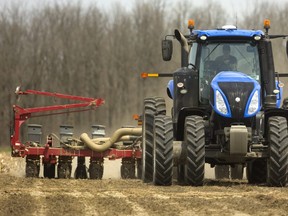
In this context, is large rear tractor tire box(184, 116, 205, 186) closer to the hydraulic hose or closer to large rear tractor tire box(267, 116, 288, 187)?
large rear tractor tire box(267, 116, 288, 187)

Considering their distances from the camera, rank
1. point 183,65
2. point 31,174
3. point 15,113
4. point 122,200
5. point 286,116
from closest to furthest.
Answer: point 122,200
point 286,116
point 183,65
point 31,174
point 15,113

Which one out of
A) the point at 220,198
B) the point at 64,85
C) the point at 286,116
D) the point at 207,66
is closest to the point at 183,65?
the point at 207,66

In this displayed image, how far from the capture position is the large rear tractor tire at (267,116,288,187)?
13211 millimetres

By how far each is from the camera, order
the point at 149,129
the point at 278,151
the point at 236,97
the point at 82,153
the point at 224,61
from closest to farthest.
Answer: the point at 278,151, the point at 236,97, the point at 149,129, the point at 224,61, the point at 82,153

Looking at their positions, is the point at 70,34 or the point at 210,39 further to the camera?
the point at 70,34

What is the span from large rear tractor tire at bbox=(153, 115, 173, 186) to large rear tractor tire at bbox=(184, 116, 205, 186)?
28 centimetres

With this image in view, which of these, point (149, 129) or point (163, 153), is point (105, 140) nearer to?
point (149, 129)

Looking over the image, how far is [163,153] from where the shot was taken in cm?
1325

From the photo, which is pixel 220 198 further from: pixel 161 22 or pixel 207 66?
pixel 161 22

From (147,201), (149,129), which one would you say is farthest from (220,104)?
(147,201)

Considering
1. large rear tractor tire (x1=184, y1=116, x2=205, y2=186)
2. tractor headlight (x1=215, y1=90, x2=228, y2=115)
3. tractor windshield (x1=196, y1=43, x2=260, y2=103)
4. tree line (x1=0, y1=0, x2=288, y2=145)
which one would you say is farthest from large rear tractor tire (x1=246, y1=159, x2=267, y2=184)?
tree line (x1=0, y1=0, x2=288, y2=145)

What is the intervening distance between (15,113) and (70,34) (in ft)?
120

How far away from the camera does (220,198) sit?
1107 centimetres

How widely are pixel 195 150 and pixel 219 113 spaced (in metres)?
0.77
